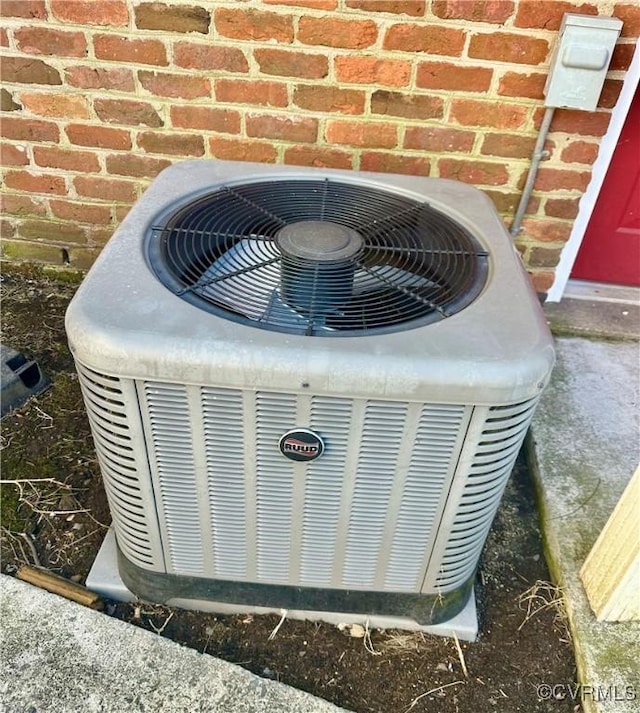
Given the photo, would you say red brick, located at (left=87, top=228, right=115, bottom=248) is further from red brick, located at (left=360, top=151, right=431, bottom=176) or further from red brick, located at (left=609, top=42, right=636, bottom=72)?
red brick, located at (left=609, top=42, right=636, bottom=72)

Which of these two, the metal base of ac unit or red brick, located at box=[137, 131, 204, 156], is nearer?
the metal base of ac unit

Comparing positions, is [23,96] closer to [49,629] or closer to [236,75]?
[236,75]

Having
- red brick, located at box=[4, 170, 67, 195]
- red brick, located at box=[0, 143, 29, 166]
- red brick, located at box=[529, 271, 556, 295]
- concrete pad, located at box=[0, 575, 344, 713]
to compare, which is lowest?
concrete pad, located at box=[0, 575, 344, 713]

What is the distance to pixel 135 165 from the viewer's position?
2.53 m

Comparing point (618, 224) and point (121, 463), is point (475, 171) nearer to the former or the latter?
point (618, 224)

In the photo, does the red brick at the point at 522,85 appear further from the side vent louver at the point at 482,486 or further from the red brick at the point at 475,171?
the side vent louver at the point at 482,486

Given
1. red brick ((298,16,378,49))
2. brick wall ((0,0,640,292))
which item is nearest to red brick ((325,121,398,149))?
brick wall ((0,0,640,292))

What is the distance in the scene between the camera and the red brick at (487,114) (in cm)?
224

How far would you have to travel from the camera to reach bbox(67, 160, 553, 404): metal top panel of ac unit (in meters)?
1.17

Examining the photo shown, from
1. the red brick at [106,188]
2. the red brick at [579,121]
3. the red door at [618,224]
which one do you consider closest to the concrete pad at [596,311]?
the red door at [618,224]

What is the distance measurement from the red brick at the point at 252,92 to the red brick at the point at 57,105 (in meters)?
0.55

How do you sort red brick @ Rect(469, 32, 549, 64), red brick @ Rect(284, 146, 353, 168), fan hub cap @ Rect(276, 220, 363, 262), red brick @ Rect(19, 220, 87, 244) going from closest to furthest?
fan hub cap @ Rect(276, 220, 363, 262), red brick @ Rect(469, 32, 549, 64), red brick @ Rect(284, 146, 353, 168), red brick @ Rect(19, 220, 87, 244)

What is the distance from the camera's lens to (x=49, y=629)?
1613 mm

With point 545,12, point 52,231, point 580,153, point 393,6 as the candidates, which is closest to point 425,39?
point 393,6
